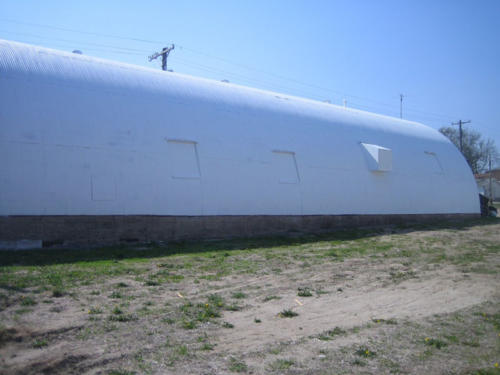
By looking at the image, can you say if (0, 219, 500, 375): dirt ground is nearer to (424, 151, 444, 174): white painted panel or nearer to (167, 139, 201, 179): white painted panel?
(167, 139, 201, 179): white painted panel

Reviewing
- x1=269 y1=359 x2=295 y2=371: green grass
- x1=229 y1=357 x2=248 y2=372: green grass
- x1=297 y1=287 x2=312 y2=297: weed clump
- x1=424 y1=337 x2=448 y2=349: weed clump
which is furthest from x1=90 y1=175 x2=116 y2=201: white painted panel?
x1=424 y1=337 x2=448 y2=349: weed clump

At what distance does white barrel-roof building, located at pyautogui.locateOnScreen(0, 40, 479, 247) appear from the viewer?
556 inches

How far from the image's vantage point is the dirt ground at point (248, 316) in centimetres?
550

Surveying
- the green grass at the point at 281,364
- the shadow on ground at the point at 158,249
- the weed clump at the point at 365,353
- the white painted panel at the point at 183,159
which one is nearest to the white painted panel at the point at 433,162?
the shadow on ground at the point at 158,249

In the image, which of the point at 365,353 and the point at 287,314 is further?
the point at 287,314

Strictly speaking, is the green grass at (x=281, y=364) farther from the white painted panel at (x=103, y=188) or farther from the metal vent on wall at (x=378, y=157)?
the metal vent on wall at (x=378, y=157)

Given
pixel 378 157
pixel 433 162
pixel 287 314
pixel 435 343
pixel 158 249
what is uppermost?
pixel 433 162

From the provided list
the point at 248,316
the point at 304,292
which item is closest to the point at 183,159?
the point at 304,292

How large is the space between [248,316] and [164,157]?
10291mm

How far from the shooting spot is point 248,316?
752cm

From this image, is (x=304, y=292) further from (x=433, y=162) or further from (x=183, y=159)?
(x=433, y=162)

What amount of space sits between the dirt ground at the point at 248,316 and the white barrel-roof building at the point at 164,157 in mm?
2752

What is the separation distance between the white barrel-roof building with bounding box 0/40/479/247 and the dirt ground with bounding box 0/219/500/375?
2.75 metres

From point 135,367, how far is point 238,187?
1330 centimetres
